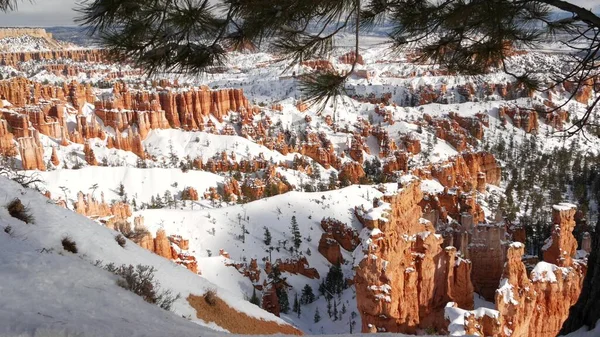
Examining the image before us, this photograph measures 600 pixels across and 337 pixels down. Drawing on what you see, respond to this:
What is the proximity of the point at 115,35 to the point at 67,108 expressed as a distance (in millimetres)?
43659

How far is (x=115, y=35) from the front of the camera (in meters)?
2.71

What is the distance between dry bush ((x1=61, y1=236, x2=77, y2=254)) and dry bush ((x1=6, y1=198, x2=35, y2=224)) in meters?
0.53

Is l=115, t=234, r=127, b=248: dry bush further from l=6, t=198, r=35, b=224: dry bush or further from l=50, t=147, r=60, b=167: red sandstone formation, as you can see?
l=50, t=147, r=60, b=167: red sandstone formation

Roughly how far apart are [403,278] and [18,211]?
8.43 m

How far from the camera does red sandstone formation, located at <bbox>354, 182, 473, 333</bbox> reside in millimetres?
10039

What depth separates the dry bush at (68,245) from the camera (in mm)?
5720

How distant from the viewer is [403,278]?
10938 mm

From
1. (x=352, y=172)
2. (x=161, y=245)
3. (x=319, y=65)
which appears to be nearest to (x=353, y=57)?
(x=319, y=65)

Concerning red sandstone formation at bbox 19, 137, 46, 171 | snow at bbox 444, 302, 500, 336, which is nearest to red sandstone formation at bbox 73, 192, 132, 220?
red sandstone formation at bbox 19, 137, 46, 171

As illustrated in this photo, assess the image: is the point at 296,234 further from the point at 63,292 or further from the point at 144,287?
the point at 63,292

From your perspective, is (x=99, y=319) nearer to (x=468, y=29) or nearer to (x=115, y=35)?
(x=115, y=35)

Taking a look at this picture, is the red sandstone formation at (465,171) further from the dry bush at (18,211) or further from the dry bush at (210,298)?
the dry bush at (18,211)

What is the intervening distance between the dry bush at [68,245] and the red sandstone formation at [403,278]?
20.5ft

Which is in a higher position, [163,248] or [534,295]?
[534,295]
